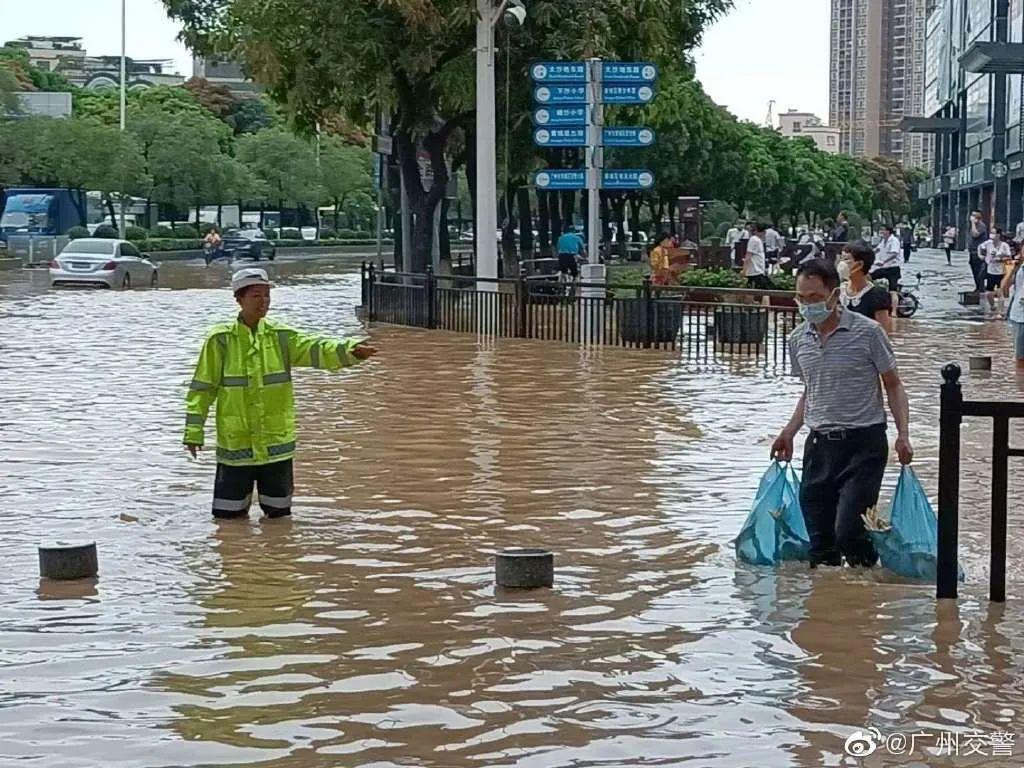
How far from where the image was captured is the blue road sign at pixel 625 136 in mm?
27531

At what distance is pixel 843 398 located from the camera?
29.2ft

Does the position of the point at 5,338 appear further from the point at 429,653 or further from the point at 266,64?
the point at 429,653

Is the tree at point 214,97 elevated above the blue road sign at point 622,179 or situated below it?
above

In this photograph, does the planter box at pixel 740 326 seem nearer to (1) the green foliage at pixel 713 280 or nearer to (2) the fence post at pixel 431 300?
(1) the green foliage at pixel 713 280

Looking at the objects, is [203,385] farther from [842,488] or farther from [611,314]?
[611,314]

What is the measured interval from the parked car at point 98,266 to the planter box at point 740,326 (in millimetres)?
25040

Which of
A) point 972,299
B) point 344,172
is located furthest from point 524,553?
point 344,172

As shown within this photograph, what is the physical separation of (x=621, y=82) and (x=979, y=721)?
848 inches

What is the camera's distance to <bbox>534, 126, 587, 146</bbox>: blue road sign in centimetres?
2764

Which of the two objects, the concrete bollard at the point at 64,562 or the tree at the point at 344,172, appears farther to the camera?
the tree at the point at 344,172

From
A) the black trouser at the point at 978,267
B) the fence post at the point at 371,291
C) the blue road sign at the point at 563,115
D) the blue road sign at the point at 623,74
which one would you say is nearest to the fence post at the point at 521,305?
the blue road sign at the point at 563,115

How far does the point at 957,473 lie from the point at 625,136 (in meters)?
19.9

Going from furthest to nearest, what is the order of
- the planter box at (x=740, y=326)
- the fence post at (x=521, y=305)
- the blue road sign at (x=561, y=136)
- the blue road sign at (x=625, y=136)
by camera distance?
the blue road sign at (x=561, y=136) → the blue road sign at (x=625, y=136) → the fence post at (x=521, y=305) → the planter box at (x=740, y=326)

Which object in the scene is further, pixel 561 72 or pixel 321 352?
pixel 561 72
